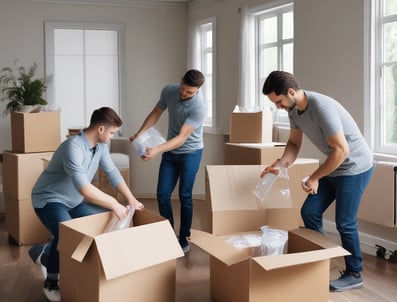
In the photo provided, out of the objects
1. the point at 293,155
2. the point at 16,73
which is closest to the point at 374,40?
the point at 293,155

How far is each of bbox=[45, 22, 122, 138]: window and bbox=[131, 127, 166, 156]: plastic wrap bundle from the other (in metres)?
3.04

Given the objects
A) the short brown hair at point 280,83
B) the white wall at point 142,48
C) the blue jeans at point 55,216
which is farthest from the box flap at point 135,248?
the white wall at point 142,48

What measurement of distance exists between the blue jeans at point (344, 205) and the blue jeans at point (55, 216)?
1288mm

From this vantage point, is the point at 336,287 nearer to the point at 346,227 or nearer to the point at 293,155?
the point at 346,227

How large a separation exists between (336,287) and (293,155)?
0.85 metres

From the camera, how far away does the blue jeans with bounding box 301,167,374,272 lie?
3279 mm

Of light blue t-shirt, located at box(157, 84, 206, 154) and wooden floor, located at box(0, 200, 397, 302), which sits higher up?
light blue t-shirt, located at box(157, 84, 206, 154)

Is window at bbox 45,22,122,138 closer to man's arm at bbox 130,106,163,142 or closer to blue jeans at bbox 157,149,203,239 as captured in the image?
man's arm at bbox 130,106,163,142

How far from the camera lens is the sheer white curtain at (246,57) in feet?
19.7

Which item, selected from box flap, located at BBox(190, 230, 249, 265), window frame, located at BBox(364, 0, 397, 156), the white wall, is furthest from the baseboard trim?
the white wall

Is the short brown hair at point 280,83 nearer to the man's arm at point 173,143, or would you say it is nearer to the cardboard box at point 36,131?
the man's arm at point 173,143

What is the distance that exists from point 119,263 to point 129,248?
10 centimetres

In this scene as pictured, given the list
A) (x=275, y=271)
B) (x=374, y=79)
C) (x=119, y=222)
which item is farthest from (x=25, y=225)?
(x=374, y=79)

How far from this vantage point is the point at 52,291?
3271mm
